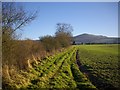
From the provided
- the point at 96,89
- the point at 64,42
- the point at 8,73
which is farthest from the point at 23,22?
the point at 64,42

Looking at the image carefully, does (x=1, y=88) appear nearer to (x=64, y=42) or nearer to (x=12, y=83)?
(x=12, y=83)

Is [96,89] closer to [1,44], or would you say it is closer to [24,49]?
[1,44]

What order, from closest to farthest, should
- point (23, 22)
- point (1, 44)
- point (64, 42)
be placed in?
point (1, 44) → point (23, 22) → point (64, 42)

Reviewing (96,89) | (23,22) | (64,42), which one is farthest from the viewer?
(64,42)

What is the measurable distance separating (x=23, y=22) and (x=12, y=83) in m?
7.45

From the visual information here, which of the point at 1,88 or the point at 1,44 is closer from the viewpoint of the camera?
the point at 1,88

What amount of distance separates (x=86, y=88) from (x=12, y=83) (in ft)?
15.5

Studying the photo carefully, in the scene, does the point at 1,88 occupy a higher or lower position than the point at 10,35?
lower

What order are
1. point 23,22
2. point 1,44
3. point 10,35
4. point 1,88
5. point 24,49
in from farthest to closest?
1. point 24,49
2. point 23,22
3. point 10,35
4. point 1,44
5. point 1,88

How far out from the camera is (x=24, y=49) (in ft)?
77.7

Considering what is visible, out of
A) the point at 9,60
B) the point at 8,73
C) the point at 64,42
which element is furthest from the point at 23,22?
the point at 64,42

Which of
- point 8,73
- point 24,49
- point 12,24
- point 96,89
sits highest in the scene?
point 12,24

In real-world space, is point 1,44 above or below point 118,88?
above

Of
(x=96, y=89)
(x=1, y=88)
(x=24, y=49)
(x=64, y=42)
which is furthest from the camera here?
(x=64, y=42)
